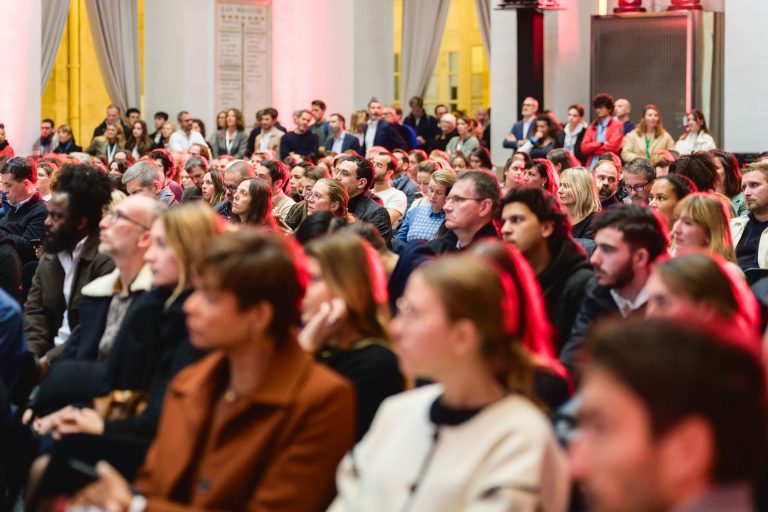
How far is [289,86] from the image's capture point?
18.5m

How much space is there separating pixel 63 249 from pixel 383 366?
264 centimetres

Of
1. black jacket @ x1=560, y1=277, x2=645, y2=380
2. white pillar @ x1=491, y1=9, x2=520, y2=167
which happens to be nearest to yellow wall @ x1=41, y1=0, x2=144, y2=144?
white pillar @ x1=491, y1=9, x2=520, y2=167

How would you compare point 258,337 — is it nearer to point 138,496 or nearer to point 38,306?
point 138,496

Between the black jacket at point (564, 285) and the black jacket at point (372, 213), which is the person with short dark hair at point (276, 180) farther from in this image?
the black jacket at point (564, 285)

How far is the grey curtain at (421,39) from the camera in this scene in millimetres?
19938

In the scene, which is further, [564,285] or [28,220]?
[28,220]

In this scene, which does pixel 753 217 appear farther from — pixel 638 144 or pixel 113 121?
pixel 113 121

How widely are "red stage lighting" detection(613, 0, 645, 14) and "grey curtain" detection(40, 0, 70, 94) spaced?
24.9ft

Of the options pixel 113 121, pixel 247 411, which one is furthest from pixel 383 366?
pixel 113 121

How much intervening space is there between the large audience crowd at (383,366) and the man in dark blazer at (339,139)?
354 inches

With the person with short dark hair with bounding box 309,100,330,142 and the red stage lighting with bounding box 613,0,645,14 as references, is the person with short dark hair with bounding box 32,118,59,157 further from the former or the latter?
the red stage lighting with bounding box 613,0,645,14

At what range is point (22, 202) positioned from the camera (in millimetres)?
8758

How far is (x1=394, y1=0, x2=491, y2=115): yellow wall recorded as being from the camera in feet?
73.5

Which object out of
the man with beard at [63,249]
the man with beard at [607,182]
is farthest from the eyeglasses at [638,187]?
the man with beard at [63,249]
